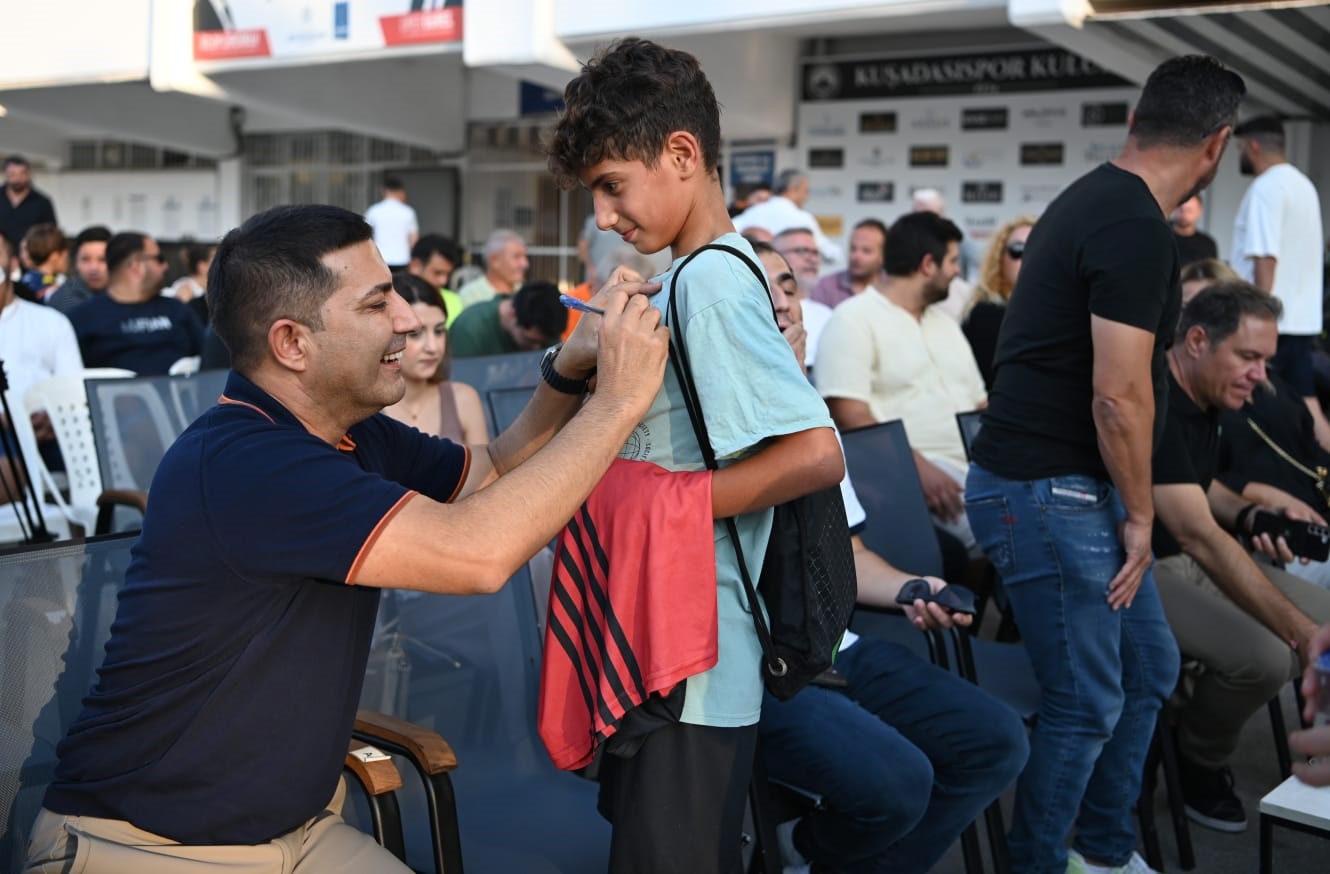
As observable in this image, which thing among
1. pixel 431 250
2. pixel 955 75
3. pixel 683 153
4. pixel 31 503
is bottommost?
pixel 31 503

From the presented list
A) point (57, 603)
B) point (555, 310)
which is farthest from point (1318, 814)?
point (555, 310)

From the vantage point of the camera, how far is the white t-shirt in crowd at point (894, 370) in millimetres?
4469

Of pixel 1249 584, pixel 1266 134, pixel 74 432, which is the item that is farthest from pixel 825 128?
pixel 1249 584

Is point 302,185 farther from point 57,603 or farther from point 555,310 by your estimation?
point 57,603

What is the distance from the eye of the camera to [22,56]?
15.1 metres

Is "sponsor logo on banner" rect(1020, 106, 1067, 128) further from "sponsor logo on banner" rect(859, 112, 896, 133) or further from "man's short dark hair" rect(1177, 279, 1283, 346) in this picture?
"man's short dark hair" rect(1177, 279, 1283, 346)

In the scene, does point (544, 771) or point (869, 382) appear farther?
point (869, 382)

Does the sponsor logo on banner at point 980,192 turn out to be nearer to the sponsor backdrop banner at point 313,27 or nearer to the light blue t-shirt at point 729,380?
the sponsor backdrop banner at point 313,27

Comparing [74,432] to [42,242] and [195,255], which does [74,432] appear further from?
[195,255]

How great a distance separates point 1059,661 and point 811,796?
0.67m

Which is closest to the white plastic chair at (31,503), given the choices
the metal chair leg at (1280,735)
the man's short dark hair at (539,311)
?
the man's short dark hair at (539,311)

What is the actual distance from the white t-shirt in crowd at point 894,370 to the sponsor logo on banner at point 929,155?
27.9ft

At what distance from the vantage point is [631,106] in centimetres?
171

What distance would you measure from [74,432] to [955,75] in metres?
9.81
